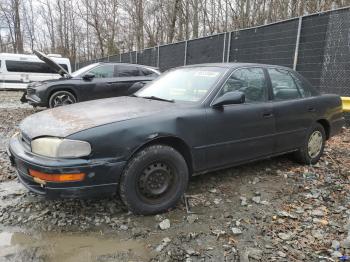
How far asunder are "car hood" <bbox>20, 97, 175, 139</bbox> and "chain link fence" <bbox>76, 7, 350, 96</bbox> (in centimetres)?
536

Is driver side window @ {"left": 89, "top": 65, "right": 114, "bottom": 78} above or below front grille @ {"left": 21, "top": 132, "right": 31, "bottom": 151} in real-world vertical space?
above

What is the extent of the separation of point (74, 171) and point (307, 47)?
7.09 meters

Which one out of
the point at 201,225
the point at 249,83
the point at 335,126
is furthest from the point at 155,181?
the point at 335,126

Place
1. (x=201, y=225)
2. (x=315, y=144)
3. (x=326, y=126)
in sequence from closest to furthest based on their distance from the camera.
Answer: (x=201, y=225)
(x=315, y=144)
(x=326, y=126)

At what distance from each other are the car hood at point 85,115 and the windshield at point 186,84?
259 millimetres

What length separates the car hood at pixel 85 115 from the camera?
129 inches

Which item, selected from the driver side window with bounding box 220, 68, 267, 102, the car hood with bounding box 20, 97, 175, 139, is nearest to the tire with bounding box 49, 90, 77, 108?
the car hood with bounding box 20, 97, 175, 139

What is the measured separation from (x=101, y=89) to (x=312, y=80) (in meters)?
5.49

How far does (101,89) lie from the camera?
9.61m

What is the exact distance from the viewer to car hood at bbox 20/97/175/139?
3.27 meters

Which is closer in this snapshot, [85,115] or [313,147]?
[85,115]

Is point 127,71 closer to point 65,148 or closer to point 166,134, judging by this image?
point 166,134

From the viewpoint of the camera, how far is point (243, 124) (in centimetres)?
416

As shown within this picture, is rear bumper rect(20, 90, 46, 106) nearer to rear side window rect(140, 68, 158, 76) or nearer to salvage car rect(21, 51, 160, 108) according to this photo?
salvage car rect(21, 51, 160, 108)
